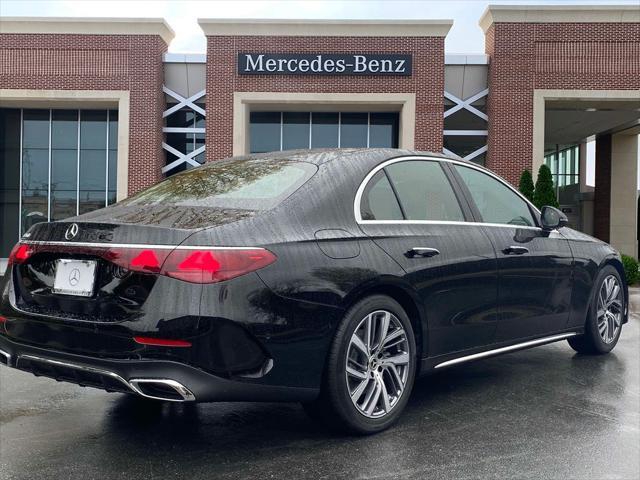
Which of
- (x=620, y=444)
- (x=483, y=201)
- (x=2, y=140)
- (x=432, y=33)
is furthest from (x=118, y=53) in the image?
(x=620, y=444)

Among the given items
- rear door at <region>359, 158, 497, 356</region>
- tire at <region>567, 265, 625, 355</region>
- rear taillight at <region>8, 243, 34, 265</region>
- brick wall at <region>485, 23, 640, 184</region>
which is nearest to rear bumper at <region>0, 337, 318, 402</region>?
rear taillight at <region>8, 243, 34, 265</region>

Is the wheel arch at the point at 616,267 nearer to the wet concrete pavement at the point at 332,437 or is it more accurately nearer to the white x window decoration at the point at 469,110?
the wet concrete pavement at the point at 332,437

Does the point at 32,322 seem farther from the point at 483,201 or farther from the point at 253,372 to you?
the point at 483,201

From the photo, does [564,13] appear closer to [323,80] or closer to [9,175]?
[323,80]

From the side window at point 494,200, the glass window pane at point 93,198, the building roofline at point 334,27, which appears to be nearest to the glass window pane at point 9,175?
the glass window pane at point 93,198

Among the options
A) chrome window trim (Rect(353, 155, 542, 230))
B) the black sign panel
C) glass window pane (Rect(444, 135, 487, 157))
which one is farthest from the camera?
glass window pane (Rect(444, 135, 487, 157))

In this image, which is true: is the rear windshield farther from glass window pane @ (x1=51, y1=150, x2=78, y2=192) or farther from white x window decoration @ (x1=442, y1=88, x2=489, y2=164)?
glass window pane @ (x1=51, y1=150, x2=78, y2=192)

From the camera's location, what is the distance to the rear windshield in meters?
3.50

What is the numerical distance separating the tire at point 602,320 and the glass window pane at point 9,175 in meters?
22.4

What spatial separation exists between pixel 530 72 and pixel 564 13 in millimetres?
2108

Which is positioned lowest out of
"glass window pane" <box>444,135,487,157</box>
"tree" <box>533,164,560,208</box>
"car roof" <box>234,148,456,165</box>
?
"car roof" <box>234,148,456,165</box>

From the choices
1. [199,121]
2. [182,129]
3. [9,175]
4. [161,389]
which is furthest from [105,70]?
[161,389]

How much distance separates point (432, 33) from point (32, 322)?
1970cm

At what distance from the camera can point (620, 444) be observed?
3.55 metres
